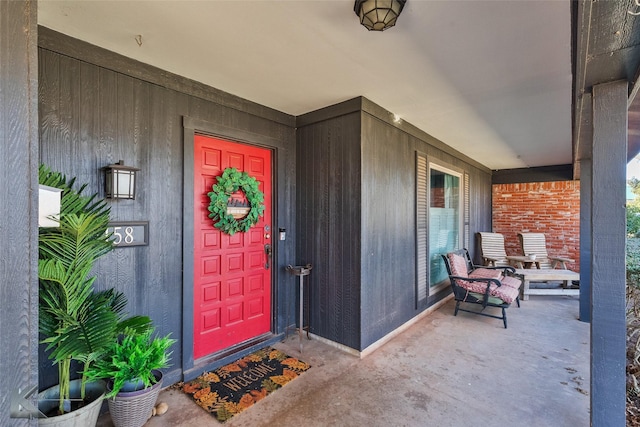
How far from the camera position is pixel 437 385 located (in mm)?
2350

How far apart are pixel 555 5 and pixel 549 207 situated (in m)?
6.51

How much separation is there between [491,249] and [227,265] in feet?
18.3

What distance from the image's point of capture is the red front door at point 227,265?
2.58 m

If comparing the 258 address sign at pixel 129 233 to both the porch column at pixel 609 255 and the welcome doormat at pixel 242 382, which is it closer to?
the welcome doormat at pixel 242 382

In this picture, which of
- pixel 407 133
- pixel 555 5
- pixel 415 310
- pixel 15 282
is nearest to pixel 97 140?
pixel 15 282

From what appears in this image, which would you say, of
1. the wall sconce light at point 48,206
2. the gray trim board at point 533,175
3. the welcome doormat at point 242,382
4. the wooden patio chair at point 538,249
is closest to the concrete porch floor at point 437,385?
the welcome doormat at point 242,382

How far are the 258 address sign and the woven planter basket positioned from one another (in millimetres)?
945

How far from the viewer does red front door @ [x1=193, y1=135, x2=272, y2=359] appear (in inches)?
102

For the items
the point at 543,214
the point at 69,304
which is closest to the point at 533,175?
the point at 543,214

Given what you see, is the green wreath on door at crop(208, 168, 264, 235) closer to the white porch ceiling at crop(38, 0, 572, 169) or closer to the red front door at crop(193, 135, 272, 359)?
the red front door at crop(193, 135, 272, 359)

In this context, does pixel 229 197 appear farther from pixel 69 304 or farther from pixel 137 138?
pixel 69 304

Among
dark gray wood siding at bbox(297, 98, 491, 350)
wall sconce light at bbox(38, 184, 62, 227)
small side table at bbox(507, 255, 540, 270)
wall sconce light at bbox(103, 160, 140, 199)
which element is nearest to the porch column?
dark gray wood siding at bbox(297, 98, 491, 350)

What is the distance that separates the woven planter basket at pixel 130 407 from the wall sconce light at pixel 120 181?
125 centimetres

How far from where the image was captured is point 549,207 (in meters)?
6.66
